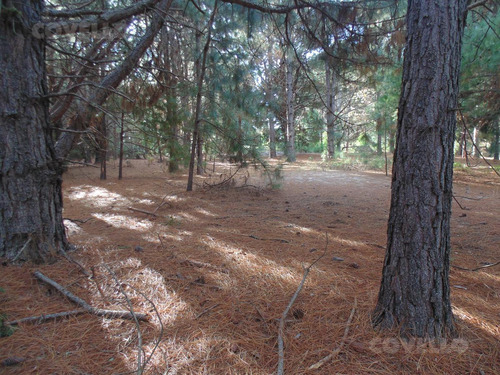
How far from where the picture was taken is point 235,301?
183 centimetres

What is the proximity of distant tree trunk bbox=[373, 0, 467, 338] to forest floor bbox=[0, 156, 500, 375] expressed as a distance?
20 cm

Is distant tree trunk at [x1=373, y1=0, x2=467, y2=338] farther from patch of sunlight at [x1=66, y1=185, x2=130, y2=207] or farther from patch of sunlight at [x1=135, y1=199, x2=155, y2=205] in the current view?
patch of sunlight at [x1=66, y1=185, x2=130, y2=207]

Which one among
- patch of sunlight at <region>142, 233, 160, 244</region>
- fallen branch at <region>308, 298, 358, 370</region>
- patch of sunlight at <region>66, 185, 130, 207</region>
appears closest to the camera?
fallen branch at <region>308, 298, 358, 370</region>

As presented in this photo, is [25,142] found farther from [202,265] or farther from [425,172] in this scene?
[425,172]

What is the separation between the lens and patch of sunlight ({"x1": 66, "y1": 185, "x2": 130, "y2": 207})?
5.41 m

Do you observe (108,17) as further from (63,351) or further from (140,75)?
(63,351)

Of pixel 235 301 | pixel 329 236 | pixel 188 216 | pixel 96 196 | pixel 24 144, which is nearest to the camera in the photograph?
pixel 235 301

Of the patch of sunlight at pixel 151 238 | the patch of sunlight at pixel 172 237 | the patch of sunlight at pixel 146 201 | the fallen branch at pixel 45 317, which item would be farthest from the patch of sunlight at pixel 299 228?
the patch of sunlight at pixel 146 201

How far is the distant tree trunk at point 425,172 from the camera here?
4.41ft

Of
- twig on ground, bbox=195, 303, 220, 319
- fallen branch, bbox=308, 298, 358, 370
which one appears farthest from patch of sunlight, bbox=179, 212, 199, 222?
fallen branch, bbox=308, 298, 358, 370

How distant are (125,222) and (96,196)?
2714mm

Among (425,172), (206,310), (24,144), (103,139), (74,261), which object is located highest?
(103,139)

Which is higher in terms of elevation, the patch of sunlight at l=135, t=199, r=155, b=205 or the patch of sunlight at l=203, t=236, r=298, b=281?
the patch of sunlight at l=135, t=199, r=155, b=205

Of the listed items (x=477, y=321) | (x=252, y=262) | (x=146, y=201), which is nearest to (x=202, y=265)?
(x=252, y=262)
